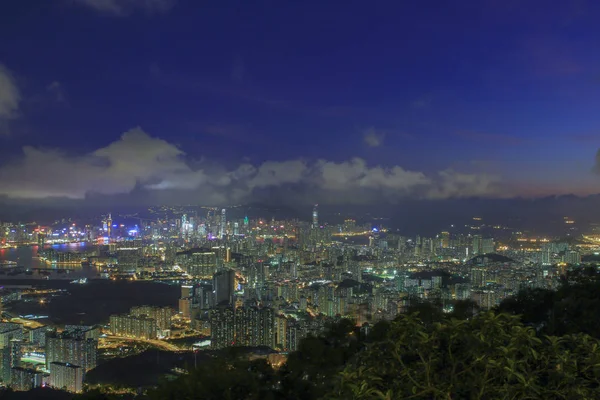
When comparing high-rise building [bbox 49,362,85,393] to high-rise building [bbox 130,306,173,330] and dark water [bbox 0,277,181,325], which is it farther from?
dark water [bbox 0,277,181,325]

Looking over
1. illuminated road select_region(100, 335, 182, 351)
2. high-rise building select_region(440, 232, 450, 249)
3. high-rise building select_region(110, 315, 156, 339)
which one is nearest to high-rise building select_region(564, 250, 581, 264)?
high-rise building select_region(440, 232, 450, 249)

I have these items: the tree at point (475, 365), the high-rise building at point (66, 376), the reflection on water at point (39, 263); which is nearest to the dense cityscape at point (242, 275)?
the high-rise building at point (66, 376)

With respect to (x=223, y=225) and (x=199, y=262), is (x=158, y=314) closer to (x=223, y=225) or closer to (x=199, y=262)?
(x=199, y=262)

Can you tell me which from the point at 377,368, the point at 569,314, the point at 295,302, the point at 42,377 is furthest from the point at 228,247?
the point at 377,368

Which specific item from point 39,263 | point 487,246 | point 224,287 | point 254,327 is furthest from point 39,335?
point 39,263

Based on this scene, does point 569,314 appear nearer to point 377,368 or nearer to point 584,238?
point 377,368

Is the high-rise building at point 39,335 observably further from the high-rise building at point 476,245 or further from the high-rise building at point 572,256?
the high-rise building at point 572,256

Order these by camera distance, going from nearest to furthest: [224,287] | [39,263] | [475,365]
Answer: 1. [475,365]
2. [224,287]
3. [39,263]
